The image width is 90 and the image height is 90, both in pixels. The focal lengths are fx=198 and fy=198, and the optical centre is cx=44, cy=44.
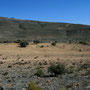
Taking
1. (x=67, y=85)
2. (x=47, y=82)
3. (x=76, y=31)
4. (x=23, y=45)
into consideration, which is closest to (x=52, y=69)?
(x=47, y=82)

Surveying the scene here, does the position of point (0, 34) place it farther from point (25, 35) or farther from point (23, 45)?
point (23, 45)

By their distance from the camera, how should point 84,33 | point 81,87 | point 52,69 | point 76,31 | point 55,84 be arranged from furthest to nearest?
1. point 76,31
2. point 84,33
3. point 52,69
4. point 55,84
5. point 81,87

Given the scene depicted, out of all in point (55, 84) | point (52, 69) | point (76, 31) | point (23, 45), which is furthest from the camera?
point (76, 31)

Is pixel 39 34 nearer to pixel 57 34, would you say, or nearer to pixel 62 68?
pixel 57 34

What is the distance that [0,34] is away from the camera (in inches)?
4370

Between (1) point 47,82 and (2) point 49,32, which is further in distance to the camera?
(2) point 49,32

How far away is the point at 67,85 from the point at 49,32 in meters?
102

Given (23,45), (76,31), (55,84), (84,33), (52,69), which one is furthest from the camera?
(76,31)

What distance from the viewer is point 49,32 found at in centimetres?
11394

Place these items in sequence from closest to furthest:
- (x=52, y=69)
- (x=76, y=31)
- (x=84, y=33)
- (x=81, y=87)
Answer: (x=81, y=87) < (x=52, y=69) < (x=84, y=33) < (x=76, y=31)

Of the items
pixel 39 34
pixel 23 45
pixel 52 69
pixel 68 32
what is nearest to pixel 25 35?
pixel 39 34

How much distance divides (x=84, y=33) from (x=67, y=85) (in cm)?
9509

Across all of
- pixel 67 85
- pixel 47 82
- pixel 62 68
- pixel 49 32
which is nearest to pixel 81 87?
pixel 67 85

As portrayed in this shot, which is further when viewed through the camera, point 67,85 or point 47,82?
point 47,82
